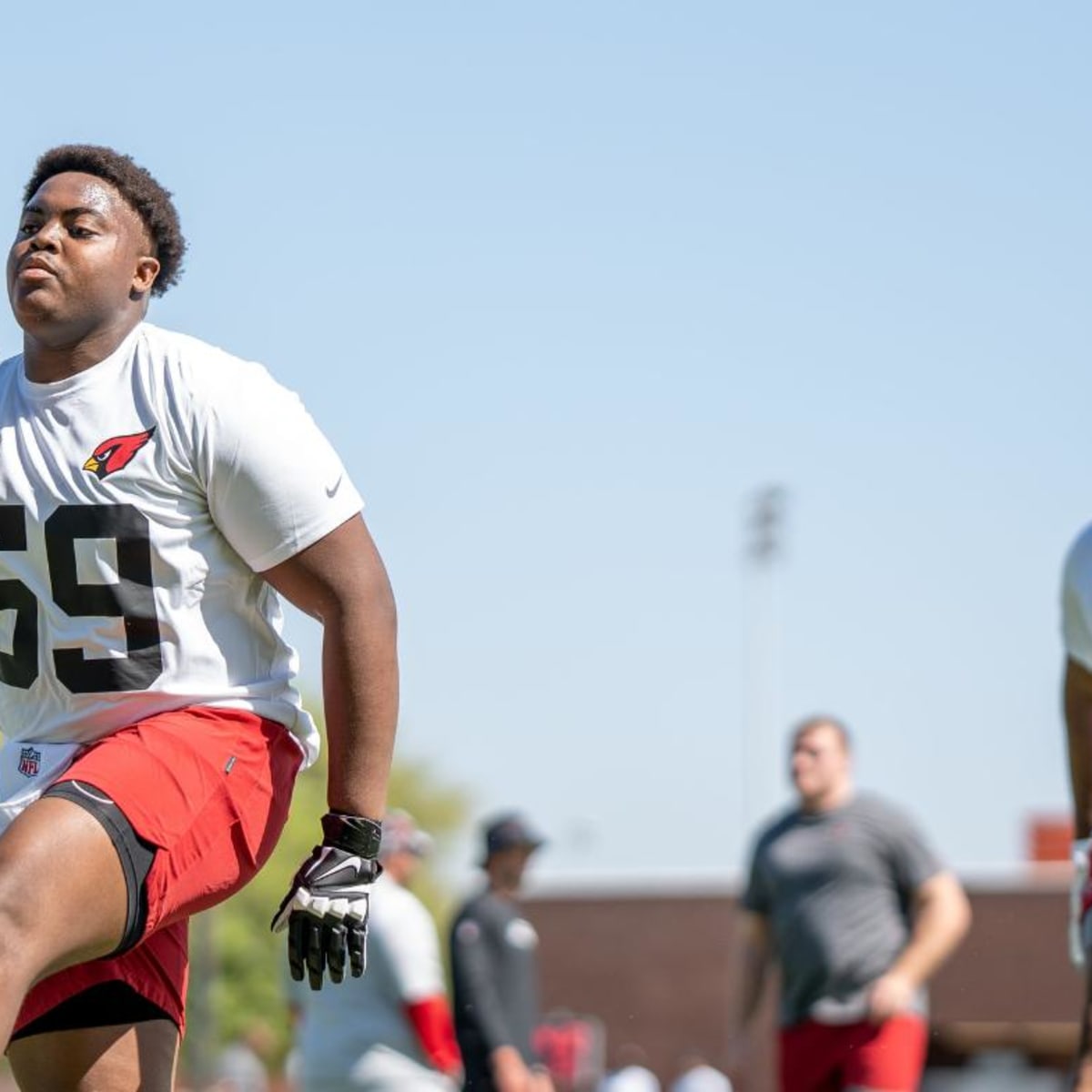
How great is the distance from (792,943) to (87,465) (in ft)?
15.3

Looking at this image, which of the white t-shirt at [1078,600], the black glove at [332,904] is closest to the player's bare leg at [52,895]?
the black glove at [332,904]

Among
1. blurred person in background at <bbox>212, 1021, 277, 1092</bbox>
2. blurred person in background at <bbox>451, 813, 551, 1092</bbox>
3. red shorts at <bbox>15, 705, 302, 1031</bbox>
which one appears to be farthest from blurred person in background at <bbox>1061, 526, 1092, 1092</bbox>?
blurred person in background at <bbox>212, 1021, 277, 1092</bbox>

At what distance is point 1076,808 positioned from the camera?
19.2 ft

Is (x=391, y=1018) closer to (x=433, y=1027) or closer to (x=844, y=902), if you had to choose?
(x=433, y=1027)

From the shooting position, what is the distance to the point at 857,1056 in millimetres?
8195

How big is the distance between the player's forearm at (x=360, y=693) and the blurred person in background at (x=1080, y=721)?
77.6 inches

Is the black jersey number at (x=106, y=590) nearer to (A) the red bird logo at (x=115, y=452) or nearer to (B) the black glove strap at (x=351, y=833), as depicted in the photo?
(A) the red bird logo at (x=115, y=452)

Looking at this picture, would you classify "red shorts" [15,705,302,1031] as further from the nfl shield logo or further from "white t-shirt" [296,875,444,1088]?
"white t-shirt" [296,875,444,1088]

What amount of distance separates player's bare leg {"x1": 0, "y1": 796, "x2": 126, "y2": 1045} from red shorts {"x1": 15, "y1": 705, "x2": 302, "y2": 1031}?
10 centimetres

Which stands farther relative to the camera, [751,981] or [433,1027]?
[751,981]

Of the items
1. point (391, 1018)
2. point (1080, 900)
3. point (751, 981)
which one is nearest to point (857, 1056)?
point (751, 981)

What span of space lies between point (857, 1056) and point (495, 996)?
57.0 inches

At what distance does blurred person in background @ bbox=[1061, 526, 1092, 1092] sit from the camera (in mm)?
5613

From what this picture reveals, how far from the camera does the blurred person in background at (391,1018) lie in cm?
822
